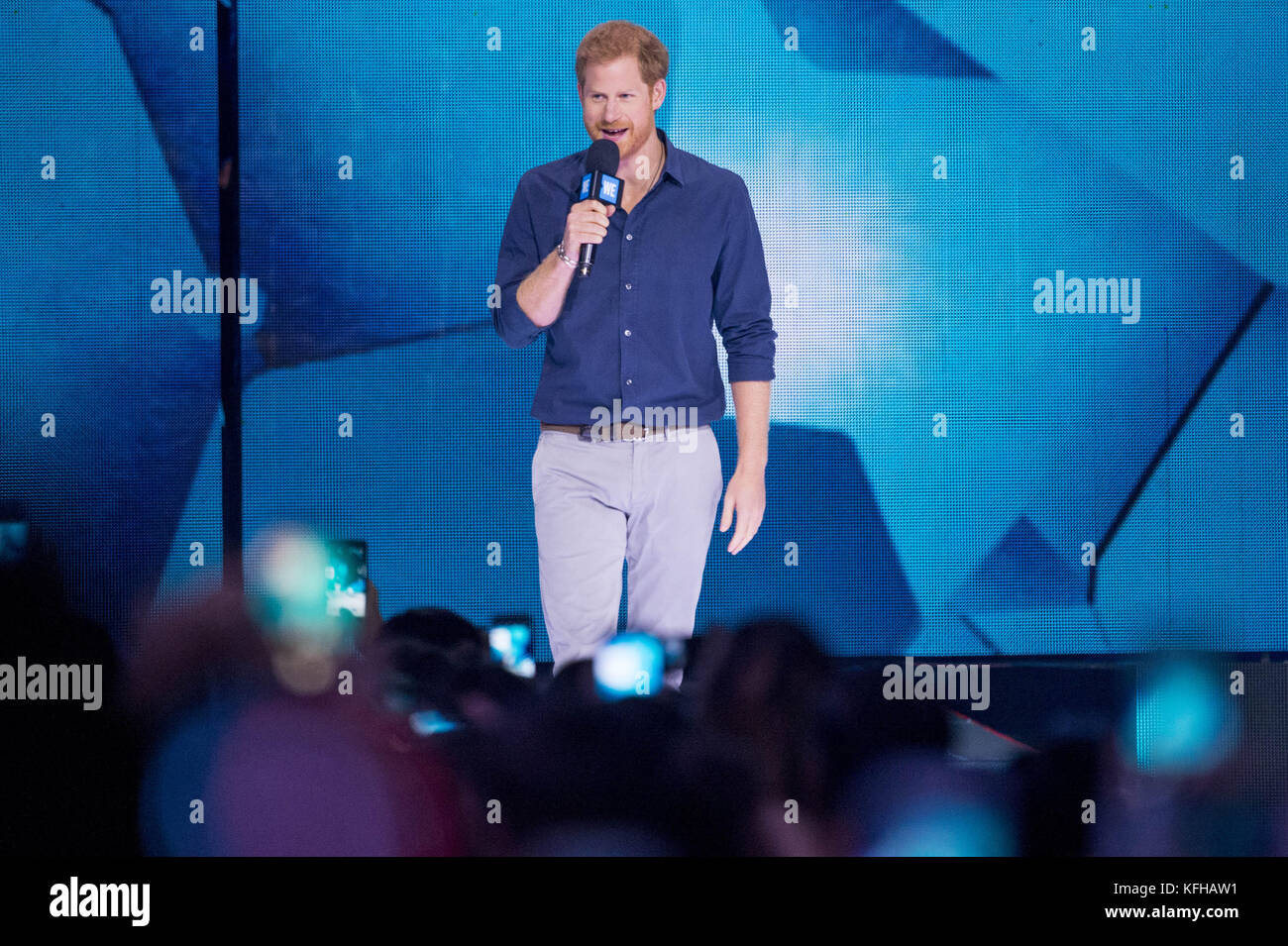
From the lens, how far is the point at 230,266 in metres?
3.76

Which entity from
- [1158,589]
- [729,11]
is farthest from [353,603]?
[1158,589]

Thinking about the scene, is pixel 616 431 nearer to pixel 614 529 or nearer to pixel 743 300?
pixel 614 529

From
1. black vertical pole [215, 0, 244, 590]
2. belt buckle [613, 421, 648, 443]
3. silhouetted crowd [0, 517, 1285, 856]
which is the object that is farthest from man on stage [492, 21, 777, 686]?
black vertical pole [215, 0, 244, 590]

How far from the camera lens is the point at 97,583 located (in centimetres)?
365

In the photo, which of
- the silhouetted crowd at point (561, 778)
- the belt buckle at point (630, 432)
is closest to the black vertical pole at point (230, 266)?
the silhouetted crowd at point (561, 778)

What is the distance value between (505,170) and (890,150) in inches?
55.0

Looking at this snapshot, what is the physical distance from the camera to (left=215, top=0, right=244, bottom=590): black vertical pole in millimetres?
3727

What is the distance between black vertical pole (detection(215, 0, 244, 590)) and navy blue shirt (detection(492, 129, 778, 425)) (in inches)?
56.3

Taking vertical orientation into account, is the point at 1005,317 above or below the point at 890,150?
below

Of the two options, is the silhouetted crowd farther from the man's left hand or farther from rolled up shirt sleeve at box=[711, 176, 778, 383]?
rolled up shirt sleeve at box=[711, 176, 778, 383]

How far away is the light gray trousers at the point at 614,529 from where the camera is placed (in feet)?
8.86

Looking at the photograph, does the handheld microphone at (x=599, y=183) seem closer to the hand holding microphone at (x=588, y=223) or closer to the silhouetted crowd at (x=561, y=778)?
the hand holding microphone at (x=588, y=223)
